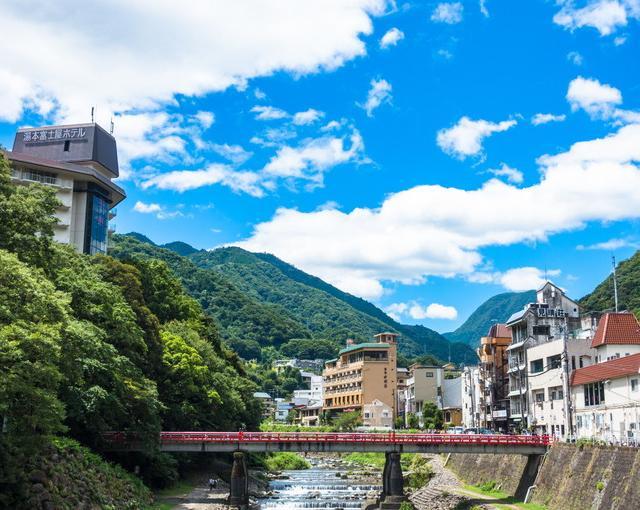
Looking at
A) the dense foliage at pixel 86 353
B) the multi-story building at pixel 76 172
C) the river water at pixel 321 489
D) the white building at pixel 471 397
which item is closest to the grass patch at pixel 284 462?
the river water at pixel 321 489

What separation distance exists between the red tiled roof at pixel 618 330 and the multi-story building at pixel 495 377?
20.3 m

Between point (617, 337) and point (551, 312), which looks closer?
point (617, 337)

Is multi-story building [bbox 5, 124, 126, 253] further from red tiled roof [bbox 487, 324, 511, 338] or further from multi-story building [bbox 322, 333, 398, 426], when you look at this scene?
multi-story building [bbox 322, 333, 398, 426]

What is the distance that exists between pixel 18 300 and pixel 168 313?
46.4m

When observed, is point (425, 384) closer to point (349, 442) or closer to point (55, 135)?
point (349, 442)

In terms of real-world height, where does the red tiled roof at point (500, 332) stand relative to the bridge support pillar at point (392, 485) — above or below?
above

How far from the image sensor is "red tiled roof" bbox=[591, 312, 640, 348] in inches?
2168

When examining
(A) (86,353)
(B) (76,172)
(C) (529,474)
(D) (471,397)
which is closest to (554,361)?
(C) (529,474)

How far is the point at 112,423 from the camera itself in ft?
139

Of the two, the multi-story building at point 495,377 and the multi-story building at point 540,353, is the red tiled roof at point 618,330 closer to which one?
the multi-story building at point 540,353

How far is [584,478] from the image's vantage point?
38125mm

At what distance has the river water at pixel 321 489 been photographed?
169 ft

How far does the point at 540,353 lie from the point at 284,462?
126 ft

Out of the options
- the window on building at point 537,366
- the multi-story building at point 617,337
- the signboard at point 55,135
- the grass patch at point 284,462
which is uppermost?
the signboard at point 55,135
